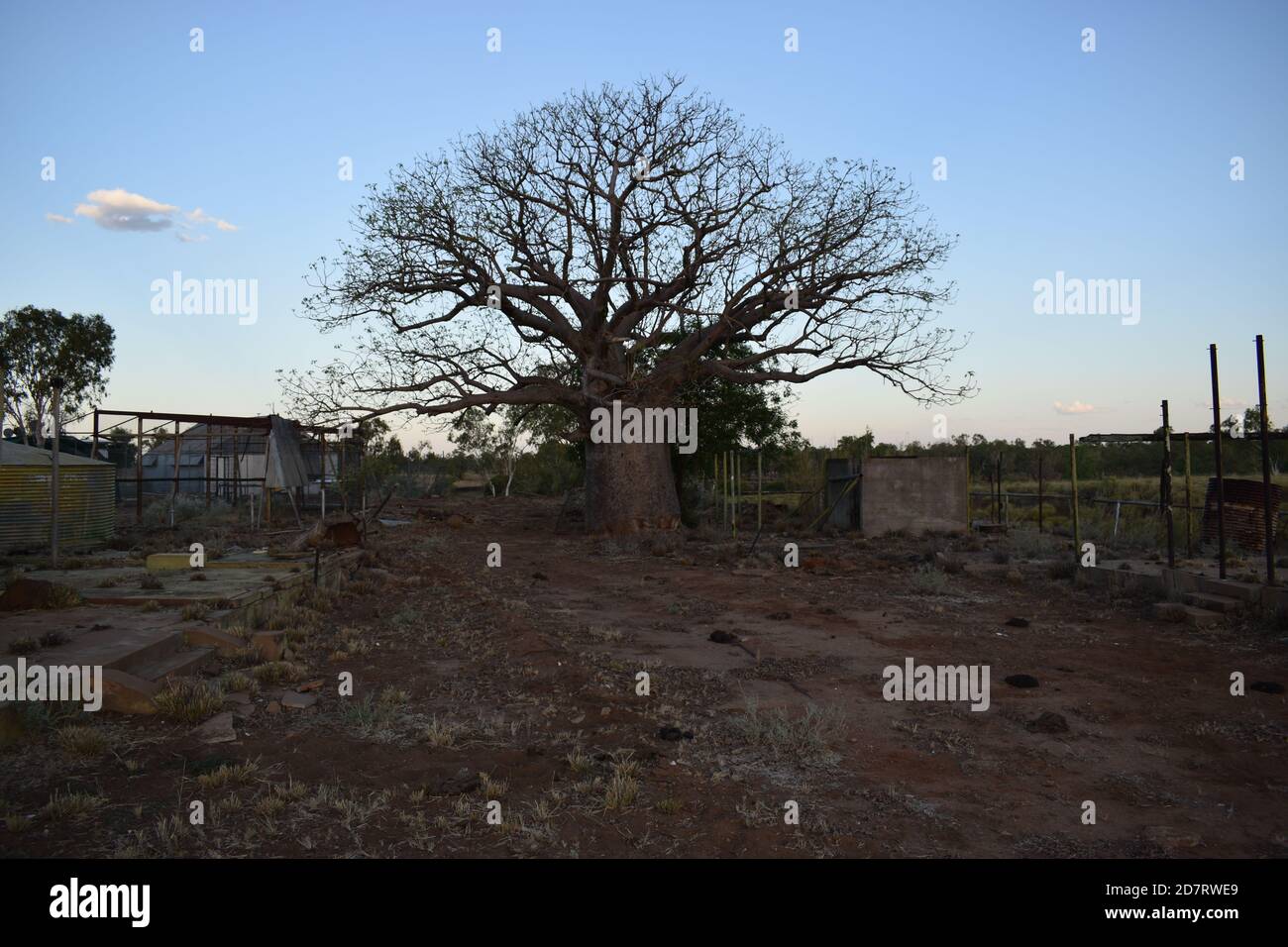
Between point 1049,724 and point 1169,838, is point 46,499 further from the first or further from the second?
point 1169,838

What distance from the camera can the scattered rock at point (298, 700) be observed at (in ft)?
19.6

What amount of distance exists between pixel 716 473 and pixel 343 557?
42.6 ft

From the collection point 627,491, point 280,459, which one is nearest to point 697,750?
point 627,491

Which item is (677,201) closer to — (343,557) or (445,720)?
(343,557)

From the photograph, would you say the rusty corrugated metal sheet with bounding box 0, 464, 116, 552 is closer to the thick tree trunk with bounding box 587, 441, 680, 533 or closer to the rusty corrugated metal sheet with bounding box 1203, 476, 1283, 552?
the thick tree trunk with bounding box 587, 441, 680, 533

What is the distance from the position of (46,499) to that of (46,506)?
0.12 m

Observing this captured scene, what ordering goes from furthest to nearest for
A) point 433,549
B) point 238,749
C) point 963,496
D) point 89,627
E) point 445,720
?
point 963,496 < point 433,549 < point 89,627 < point 445,720 < point 238,749

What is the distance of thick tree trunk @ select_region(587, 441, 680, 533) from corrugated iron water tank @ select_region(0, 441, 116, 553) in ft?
32.6

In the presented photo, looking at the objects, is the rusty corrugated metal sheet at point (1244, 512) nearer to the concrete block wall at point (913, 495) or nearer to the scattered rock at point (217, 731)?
the concrete block wall at point (913, 495)

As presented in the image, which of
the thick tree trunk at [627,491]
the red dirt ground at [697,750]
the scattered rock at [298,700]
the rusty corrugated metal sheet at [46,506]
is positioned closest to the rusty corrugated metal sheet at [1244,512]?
the red dirt ground at [697,750]

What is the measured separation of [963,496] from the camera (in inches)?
794

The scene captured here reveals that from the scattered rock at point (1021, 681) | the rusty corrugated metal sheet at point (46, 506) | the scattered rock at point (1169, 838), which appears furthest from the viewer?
the rusty corrugated metal sheet at point (46, 506)

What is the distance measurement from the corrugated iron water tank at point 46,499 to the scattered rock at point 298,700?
10009 millimetres
